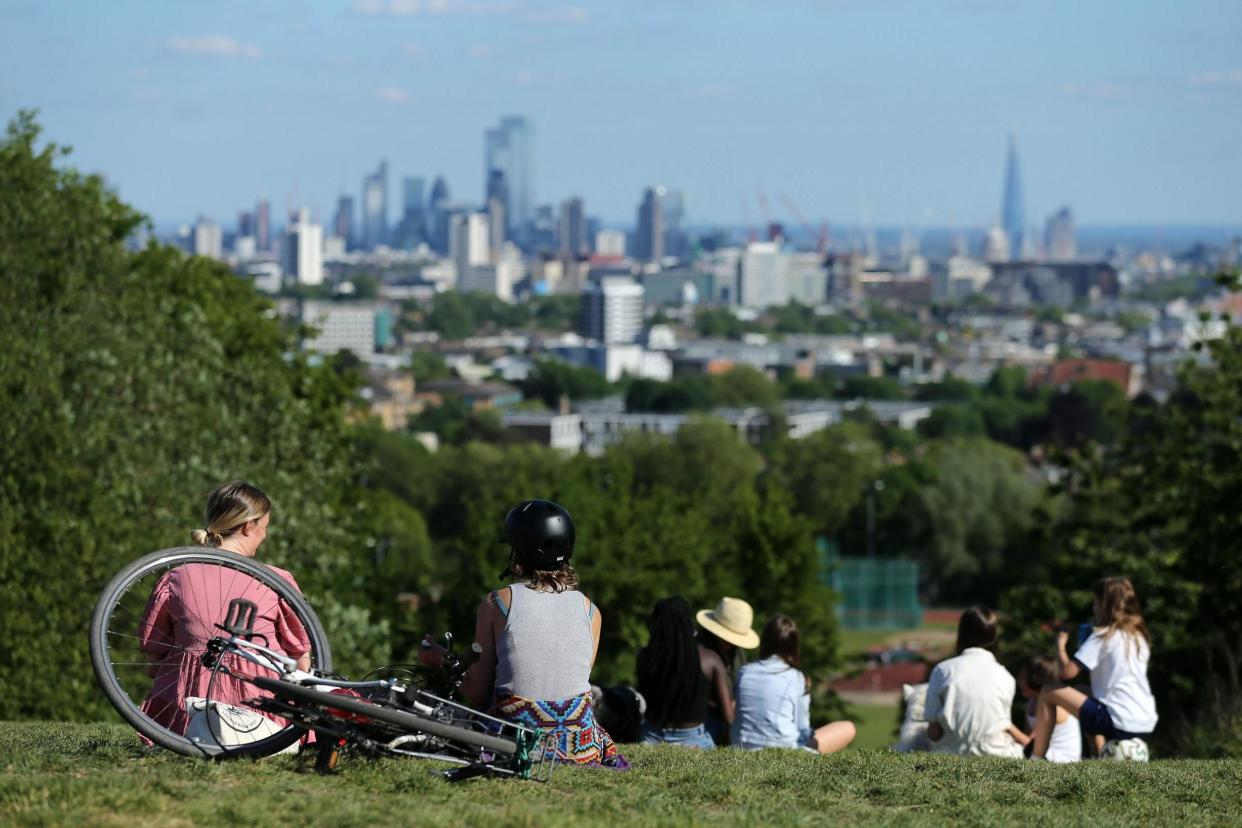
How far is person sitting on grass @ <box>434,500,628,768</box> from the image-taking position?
19.3ft

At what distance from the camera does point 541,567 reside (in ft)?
19.4

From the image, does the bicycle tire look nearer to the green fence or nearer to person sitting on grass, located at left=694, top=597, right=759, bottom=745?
person sitting on grass, located at left=694, top=597, right=759, bottom=745

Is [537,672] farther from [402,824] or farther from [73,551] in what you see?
[73,551]

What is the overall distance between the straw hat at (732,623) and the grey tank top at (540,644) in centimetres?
300

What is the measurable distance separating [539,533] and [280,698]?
955mm

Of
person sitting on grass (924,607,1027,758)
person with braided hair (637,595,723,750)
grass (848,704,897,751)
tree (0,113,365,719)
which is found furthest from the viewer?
grass (848,704,897,751)

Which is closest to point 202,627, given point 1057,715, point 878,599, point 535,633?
point 535,633

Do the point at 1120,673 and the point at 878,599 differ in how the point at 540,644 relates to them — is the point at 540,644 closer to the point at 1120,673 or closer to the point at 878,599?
the point at 1120,673

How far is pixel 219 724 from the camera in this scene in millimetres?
5781

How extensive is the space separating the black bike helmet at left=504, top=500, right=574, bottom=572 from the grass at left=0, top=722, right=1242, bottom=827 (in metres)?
0.69

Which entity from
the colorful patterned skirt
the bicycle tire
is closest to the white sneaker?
the colorful patterned skirt

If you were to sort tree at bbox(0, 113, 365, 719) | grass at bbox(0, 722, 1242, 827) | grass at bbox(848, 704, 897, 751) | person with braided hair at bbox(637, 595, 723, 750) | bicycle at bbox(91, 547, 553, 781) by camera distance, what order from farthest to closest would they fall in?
grass at bbox(848, 704, 897, 751) < tree at bbox(0, 113, 365, 719) < person with braided hair at bbox(637, 595, 723, 750) < bicycle at bbox(91, 547, 553, 781) < grass at bbox(0, 722, 1242, 827)

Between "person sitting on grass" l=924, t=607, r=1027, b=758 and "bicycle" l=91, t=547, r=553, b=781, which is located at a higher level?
"bicycle" l=91, t=547, r=553, b=781

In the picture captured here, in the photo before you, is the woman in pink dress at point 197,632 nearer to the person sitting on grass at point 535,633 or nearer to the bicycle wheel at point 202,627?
the bicycle wheel at point 202,627
